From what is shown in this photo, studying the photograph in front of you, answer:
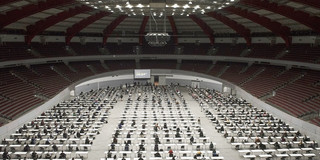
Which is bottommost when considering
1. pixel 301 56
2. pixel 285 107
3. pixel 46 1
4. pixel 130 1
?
pixel 285 107

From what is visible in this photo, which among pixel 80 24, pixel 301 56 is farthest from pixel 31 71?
pixel 301 56

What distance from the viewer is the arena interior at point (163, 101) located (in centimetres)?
2027

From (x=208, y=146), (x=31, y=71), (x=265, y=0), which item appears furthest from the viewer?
(x=31, y=71)

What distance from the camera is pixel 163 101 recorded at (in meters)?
40.8

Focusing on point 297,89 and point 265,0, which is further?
point 297,89

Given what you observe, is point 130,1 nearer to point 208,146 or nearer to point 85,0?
point 85,0

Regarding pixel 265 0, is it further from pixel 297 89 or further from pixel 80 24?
pixel 80 24

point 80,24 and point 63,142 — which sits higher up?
point 80,24

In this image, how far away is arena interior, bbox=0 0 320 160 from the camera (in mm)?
20266

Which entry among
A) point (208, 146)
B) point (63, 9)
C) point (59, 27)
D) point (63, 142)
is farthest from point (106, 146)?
point (59, 27)

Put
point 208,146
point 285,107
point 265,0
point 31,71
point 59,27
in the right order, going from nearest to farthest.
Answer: point 208,146
point 265,0
point 285,107
point 31,71
point 59,27

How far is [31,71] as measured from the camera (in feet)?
140

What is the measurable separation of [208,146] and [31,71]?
34.8 metres

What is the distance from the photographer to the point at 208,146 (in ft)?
70.9
